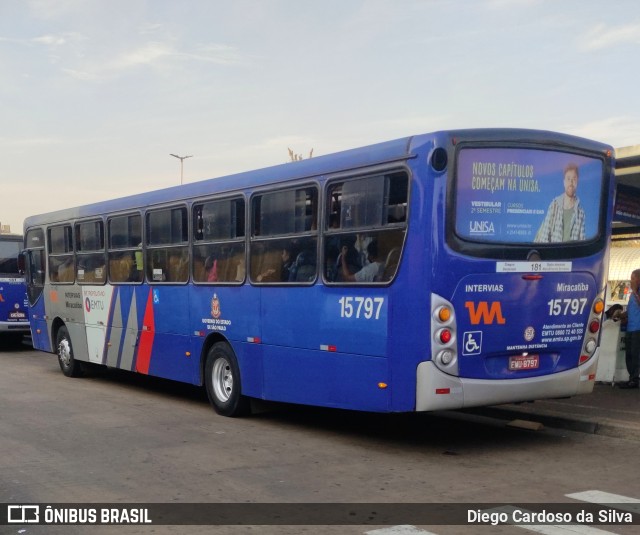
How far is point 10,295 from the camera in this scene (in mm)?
22062

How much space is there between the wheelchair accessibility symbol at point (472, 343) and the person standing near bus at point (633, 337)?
5025mm

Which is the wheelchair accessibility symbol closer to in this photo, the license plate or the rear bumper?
the rear bumper

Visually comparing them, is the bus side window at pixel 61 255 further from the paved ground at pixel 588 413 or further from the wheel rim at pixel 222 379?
the paved ground at pixel 588 413

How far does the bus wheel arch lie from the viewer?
1568 centimetres

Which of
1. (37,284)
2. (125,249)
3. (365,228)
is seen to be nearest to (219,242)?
(125,249)

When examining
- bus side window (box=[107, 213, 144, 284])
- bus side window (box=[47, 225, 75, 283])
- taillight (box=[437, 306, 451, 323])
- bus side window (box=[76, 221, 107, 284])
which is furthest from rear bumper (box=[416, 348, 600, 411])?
bus side window (box=[47, 225, 75, 283])

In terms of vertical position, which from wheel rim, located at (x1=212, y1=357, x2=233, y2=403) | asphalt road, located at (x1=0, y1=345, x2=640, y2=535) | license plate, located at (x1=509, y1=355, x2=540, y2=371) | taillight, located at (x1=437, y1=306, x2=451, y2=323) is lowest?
asphalt road, located at (x1=0, y1=345, x2=640, y2=535)

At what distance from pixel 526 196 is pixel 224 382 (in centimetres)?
494

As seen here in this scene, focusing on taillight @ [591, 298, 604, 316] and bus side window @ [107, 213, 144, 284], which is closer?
taillight @ [591, 298, 604, 316]

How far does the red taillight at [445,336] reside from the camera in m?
7.91

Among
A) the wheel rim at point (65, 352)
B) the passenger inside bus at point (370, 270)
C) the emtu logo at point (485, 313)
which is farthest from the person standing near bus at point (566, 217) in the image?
the wheel rim at point (65, 352)

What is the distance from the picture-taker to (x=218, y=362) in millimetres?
11188

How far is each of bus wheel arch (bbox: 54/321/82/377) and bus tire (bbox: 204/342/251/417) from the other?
5.19 m

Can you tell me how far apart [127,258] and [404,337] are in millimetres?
6805
